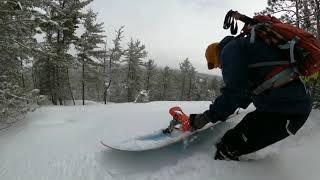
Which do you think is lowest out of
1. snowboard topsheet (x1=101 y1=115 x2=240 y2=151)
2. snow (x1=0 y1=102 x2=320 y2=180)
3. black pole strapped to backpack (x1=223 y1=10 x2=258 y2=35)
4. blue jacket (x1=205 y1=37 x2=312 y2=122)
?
snow (x1=0 y1=102 x2=320 y2=180)

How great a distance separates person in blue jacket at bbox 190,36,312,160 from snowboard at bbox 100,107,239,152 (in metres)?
0.67

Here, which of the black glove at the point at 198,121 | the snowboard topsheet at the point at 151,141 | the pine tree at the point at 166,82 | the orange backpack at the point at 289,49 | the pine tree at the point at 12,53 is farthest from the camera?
the pine tree at the point at 166,82

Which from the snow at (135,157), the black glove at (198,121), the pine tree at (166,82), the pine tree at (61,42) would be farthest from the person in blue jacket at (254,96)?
the pine tree at (166,82)

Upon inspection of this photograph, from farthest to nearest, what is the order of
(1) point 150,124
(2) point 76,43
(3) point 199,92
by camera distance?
(3) point 199,92 < (2) point 76,43 < (1) point 150,124

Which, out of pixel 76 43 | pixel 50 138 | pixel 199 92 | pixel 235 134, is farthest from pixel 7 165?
pixel 199 92

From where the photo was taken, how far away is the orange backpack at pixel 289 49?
3.19m

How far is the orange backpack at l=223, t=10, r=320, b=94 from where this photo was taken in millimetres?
3186

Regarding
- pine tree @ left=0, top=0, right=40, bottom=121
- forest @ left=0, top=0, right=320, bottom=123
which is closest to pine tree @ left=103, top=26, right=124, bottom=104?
forest @ left=0, top=0, right=320, bottom=123

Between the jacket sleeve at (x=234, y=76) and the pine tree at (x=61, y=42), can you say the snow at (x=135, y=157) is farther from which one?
the pine tree at (x=61, y=42)

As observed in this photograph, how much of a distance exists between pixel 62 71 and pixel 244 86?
3126cm

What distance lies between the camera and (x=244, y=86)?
11.4 ft

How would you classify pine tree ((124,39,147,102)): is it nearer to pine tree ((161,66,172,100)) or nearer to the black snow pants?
pine tree ((161,66,172,100))

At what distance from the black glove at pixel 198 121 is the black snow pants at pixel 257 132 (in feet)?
1.08

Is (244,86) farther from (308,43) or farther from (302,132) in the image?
(302,132)
